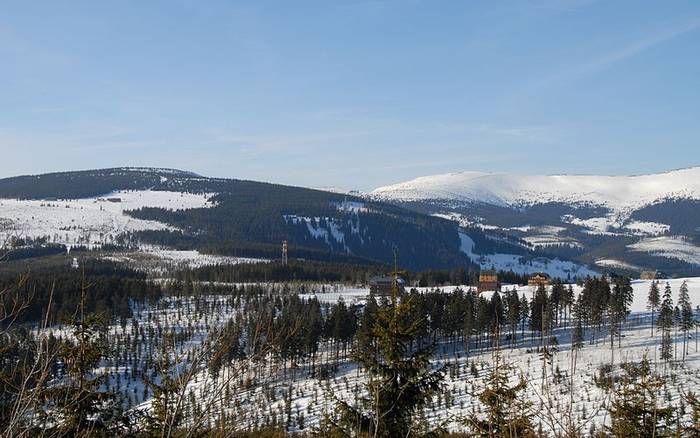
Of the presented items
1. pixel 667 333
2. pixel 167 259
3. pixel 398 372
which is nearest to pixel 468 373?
→ pixel 667 333

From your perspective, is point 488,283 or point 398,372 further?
point 488,283

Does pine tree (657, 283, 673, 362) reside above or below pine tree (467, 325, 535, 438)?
below

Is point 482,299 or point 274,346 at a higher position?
point 274,346

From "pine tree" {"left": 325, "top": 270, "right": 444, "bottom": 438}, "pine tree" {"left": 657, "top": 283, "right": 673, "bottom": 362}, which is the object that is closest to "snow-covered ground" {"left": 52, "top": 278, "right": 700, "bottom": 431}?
"pine tree" {"left": 657, "top": 283, "right": 673, "bottom": 362}

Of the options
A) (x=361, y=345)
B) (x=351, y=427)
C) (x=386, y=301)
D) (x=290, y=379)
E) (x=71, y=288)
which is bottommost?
(x=290, y=379)

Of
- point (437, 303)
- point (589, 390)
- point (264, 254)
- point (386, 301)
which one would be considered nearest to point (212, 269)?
point (264, 254)

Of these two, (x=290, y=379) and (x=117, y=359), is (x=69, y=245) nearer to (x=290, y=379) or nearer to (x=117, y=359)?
(x=117, y=359)

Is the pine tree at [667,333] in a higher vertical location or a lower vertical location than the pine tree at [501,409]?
lower

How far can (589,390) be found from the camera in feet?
153

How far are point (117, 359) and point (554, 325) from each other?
52121 millimetres

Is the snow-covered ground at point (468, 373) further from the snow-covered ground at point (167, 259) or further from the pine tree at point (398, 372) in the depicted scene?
the snow-covered ground at point (167, 259)

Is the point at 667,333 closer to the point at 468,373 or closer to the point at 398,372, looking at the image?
the point at 468,373

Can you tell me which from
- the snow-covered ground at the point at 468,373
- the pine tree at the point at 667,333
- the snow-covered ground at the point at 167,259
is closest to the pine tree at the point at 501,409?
the snow-covered ground at the point at 468,373

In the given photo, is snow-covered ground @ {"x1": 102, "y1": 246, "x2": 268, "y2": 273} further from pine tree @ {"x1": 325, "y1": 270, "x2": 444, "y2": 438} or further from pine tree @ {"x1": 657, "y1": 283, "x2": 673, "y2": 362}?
pine tree @ {"x1": 325, "y1": 270, "x2": 444, "y2": 438}
